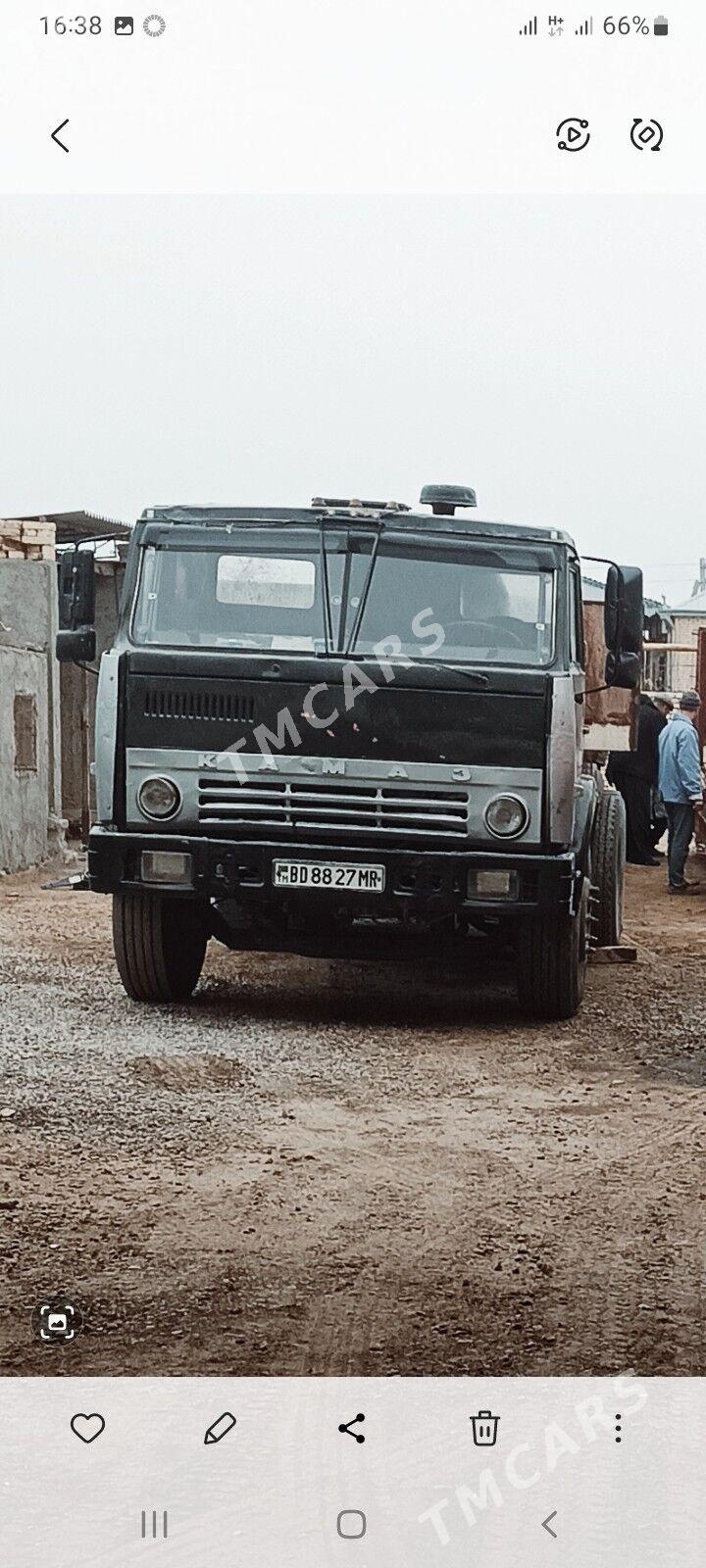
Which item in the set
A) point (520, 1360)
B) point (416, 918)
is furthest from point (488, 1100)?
point (520, 1360)

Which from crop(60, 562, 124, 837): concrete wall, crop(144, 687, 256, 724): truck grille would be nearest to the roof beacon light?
crop(144, 687, 256, 724): truck grille

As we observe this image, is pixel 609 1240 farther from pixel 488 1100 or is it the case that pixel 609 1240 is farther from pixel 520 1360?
pixel 488 1100

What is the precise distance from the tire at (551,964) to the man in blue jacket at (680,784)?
22.7 ft

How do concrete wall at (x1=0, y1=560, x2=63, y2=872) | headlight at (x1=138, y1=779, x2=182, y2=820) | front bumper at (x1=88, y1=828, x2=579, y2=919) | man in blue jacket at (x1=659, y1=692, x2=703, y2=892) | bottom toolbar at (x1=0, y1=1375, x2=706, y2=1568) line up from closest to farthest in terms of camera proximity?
bottom toolbar at (x1=0, y1=1375, x2=706, y2=1568) < front bumper at (x1=88, y1=828, x2=579, y2=919) < headlight at (x1=138, y1=779, x2=182, y2=820) < man in blue jacket at (x1=659, y1=692, x2=703, y2=892) < concrete wall at (x1=0, y1=560, x2=63, y2=872)

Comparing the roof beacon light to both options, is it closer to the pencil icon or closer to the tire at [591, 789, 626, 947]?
the tire at [591, 789, 626, 947]

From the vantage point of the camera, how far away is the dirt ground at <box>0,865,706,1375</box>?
3705 millimetres

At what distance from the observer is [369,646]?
301 inches

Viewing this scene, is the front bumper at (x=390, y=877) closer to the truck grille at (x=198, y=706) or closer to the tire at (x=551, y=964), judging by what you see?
the tire at (x=551, y=964)

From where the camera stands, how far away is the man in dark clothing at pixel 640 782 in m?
17.4

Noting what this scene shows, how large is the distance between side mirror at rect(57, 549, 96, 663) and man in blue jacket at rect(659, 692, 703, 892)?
7.95 meters

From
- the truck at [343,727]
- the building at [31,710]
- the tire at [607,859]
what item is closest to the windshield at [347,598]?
the truck at [343,727]

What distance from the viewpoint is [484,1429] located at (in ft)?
6.41

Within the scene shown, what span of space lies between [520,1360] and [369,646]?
452 centimetres

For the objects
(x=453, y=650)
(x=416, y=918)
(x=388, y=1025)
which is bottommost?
(x=388, y=1025)
